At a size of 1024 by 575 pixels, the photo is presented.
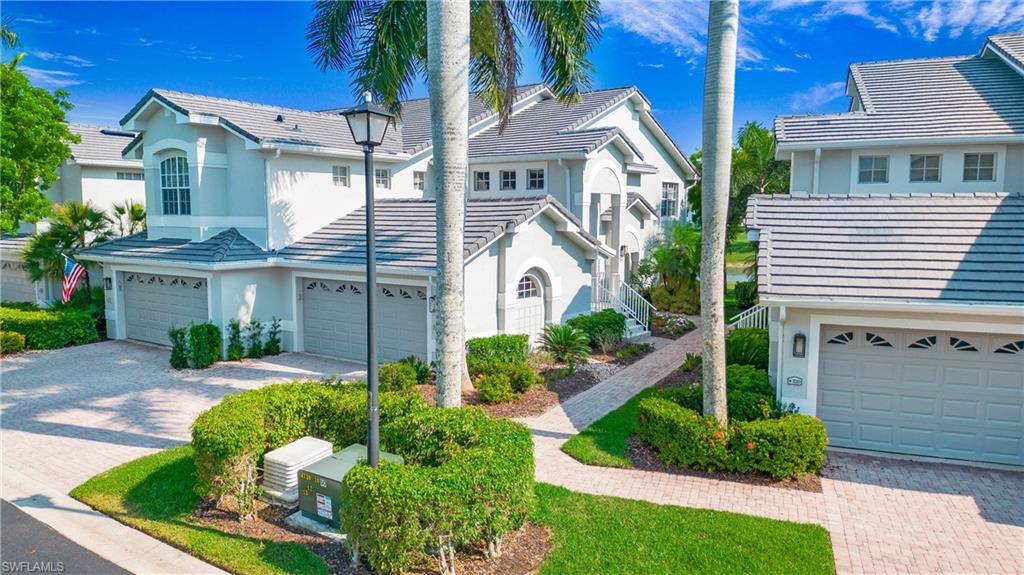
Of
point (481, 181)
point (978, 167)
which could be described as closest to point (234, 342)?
point (481, 181)

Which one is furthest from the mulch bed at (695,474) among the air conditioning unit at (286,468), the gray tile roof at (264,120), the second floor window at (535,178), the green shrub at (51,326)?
the green shrub at (51,326)

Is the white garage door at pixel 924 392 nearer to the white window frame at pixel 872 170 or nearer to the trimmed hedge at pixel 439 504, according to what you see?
the trimmed hedge at pixel 439 504

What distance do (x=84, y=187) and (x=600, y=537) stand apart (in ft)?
87.6

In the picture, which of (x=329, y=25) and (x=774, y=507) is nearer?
(x=774, y=507)

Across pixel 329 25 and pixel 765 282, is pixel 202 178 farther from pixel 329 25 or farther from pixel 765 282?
pixel 765 282

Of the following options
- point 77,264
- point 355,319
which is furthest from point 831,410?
point 77,264

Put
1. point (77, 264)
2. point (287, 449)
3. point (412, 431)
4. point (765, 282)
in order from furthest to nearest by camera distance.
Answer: point (77, 264) → point (765, 282) → point (287, 449) → point (412, 431)

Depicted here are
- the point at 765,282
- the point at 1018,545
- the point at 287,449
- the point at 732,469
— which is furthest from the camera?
the point at 765,282

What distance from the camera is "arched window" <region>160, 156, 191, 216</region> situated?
62.9 feet

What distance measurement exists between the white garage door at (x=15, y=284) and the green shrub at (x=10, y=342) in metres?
7.00

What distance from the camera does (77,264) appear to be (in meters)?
21.3

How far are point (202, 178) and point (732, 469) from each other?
624 inches

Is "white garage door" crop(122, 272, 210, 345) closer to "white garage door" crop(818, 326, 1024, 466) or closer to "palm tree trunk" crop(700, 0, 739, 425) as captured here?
"palm tree trunk" crop(700, 0, 739, 425)

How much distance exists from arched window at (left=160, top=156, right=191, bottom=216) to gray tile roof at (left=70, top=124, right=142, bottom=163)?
6.87 metres
